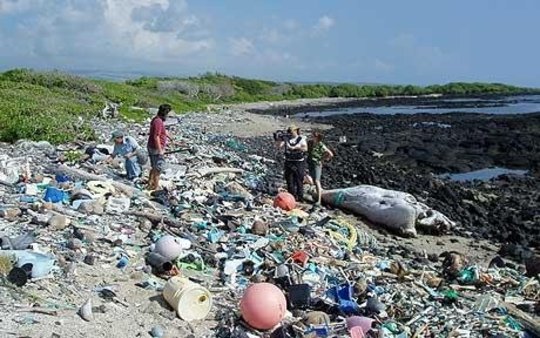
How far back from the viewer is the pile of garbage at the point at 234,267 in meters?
7.09

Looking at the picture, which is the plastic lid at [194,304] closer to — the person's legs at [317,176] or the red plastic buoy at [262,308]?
the red plastic buoy at [262,308]

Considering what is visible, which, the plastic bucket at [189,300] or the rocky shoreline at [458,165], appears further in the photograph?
the rocky shoreline at [458,165]

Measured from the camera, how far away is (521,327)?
25.0 feet

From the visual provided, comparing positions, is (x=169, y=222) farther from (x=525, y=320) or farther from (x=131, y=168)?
(x=525, y=320)

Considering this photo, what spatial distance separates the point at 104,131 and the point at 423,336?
17.9 meters

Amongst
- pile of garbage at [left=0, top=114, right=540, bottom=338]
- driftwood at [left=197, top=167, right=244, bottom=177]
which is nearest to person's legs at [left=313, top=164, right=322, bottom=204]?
pile of garbage at [left=0, top=114, right=540, bottom=338]

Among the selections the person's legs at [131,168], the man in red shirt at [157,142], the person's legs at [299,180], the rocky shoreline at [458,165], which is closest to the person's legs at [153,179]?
the man in red shirt at [157,142]

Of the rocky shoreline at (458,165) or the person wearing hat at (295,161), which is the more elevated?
the person wearing hat at (295,161)

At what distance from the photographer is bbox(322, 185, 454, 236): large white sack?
43.7ft

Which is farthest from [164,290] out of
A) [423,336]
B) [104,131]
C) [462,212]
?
[104,131]

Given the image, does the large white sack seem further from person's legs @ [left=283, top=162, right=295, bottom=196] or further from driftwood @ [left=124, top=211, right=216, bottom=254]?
driftwood @ [left=124, top=211, right=216, bottom=254]

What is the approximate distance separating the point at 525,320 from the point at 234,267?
3701 millimetres

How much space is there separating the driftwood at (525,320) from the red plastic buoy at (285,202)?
543cm

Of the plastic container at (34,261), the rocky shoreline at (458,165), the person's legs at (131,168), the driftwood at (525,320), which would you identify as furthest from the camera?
the rocky shoreline at (458,165)
